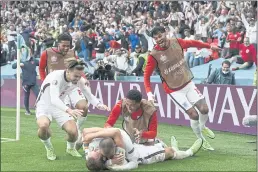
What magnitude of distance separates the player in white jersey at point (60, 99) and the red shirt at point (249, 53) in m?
6.79

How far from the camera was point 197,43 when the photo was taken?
9.92m

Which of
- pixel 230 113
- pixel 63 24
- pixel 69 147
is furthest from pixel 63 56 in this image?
pixel 63 24

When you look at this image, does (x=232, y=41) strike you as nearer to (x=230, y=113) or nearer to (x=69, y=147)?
(x=230, y=113)

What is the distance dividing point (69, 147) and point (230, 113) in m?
4.83

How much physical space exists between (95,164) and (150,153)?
3.31 ft

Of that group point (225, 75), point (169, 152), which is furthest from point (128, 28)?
point (169, 152)

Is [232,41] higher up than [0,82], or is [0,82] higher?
[232,41]

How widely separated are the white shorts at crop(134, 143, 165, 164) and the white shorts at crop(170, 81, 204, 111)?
159 centimetres

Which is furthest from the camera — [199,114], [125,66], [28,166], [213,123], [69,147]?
[125,66]

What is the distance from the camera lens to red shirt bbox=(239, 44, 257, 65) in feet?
48.5

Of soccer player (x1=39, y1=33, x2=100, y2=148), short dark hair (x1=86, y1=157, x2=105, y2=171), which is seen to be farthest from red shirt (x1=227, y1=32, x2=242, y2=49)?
short dark hair (x1=86, y1=157, x2=105, y2=171)

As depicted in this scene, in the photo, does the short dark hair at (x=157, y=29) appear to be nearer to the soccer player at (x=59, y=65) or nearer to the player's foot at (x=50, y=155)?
the soccer player at (x=59, y=65)

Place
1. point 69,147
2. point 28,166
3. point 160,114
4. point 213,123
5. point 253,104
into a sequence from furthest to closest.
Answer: point 160,114 → point 213,123 → point 253,104 → point 69,147 → point 28,166

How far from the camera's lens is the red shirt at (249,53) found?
14.8 metres
